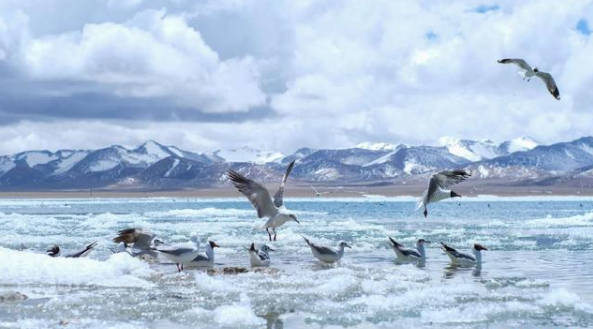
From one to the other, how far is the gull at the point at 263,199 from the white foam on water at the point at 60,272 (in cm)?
309

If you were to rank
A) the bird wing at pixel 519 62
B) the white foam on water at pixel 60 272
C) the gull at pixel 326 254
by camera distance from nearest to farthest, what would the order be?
1. the white foam on water at pixel 60 272
2. the bird wing at pixel 519 62
3. the gull at pixel 326 254

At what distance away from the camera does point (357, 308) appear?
1181 centimetres

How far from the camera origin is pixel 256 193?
57.1 ft

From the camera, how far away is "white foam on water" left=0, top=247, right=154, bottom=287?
14.1 meters

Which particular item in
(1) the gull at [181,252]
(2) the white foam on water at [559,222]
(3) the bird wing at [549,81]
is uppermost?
(3) the bird wing at [549,81]

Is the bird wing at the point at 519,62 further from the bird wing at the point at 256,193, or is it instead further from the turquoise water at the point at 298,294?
the bird wing at the point at 256,193

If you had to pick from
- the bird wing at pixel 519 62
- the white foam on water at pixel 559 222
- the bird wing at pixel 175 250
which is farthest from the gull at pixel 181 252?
the white foam on water at pixel 559 222

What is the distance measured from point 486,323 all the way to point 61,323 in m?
5.75

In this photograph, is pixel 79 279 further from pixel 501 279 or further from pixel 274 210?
pixel 501 279

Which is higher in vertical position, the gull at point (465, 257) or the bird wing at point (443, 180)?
the bird wing at point (443, 180)

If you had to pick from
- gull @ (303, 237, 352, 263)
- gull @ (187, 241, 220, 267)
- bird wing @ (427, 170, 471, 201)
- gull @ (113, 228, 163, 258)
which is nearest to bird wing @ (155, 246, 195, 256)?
gull @ (187, 241, 220, 267)

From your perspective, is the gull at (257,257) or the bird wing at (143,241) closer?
the gull at (257,257)

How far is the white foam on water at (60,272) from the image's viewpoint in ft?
46.2

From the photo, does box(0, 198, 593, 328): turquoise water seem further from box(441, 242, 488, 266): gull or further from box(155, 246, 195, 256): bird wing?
box(155, 246, 195, 256): bird wing
